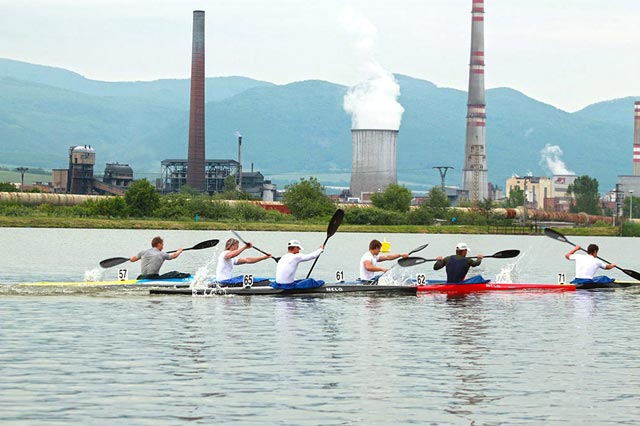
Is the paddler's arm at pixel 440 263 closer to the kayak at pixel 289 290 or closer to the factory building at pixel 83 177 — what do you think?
the kayak at pixel 289 290

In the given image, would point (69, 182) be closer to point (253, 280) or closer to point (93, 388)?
point (253, 280)

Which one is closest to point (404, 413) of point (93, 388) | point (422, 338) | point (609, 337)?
point (93, 388)

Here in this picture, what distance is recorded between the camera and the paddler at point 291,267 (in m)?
32.9

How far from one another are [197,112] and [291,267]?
503ft

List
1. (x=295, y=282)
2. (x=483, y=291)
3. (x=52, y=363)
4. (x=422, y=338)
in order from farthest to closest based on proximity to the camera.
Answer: (x=483, y=291)
(x=295, y=282)
(x=422, y=338)
(x=52, y=363)

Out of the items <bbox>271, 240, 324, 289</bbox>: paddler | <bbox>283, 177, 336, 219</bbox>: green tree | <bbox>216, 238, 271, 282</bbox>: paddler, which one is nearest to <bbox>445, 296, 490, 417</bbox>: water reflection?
<bbox>271, 240, 324, 289</bbox>: paddler

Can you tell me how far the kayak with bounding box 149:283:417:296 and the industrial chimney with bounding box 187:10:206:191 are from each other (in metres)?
148

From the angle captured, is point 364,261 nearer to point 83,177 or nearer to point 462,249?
point 462,249

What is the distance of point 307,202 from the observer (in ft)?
449

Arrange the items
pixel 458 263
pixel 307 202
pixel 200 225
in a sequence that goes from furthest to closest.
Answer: pixel 307 202, pixel 200 225, pixel 458 263

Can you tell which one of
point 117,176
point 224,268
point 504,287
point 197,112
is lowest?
point 504,287

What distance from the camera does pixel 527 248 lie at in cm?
9900

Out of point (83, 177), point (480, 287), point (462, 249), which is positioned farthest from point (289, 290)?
point (83, 177)

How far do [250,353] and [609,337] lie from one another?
9.22 m
